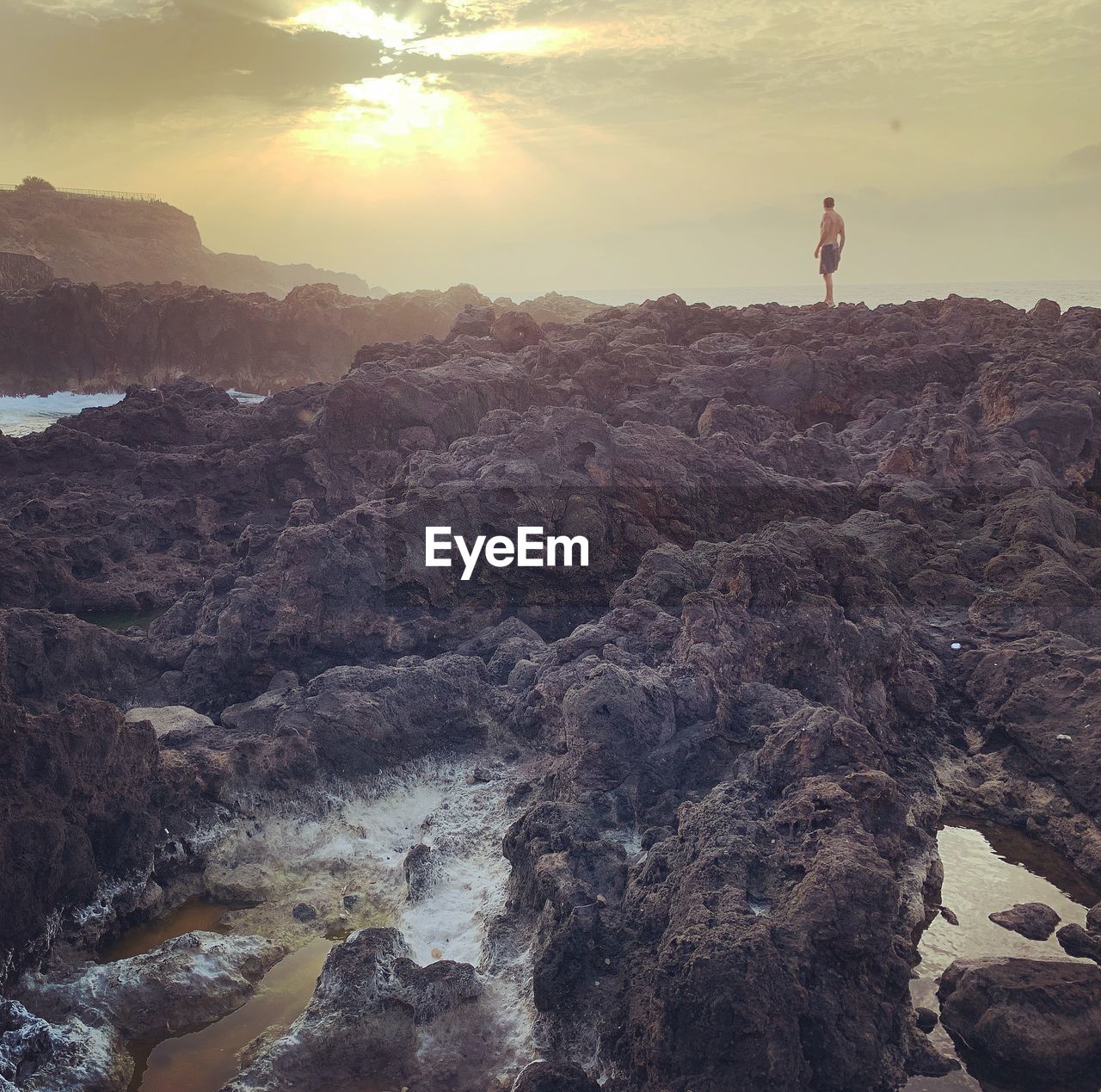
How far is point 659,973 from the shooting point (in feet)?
11.7

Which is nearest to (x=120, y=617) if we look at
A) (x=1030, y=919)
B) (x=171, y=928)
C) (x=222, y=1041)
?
(x=171, y=928)

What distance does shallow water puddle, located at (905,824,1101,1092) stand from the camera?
156 inches

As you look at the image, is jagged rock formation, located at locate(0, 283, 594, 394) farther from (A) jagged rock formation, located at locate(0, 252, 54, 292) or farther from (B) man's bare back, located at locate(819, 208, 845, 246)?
(B) man's bare back, located at locate(819, 208, 845, 246)

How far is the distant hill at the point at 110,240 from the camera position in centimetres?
4084

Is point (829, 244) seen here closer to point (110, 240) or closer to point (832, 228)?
point (832, 228)

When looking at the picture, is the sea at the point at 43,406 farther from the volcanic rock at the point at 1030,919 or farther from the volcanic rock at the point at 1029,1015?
the volcanic rock at the point at 1029,1015


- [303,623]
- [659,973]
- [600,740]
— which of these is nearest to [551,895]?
[659,973]

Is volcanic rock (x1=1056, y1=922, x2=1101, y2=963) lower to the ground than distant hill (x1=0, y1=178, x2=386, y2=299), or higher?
lower

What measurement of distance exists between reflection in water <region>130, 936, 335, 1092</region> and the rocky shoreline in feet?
0.57

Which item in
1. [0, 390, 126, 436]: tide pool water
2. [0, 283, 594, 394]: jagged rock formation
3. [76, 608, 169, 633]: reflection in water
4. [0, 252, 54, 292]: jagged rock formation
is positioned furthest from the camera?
[0, 252, 54, 292]: jagged rock formation

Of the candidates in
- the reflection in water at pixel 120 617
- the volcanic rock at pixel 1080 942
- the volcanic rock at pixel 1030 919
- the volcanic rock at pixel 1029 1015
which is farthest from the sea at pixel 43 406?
the volcanic rock at pixel 1029 1015

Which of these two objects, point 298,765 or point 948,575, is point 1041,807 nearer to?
point 948,575

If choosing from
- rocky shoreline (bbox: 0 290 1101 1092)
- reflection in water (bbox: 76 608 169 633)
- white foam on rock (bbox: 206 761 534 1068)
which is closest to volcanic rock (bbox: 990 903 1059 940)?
rocky shoreline (bbox: 0 290 1101 1092)

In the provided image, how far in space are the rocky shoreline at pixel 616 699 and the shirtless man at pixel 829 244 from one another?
6.50m
